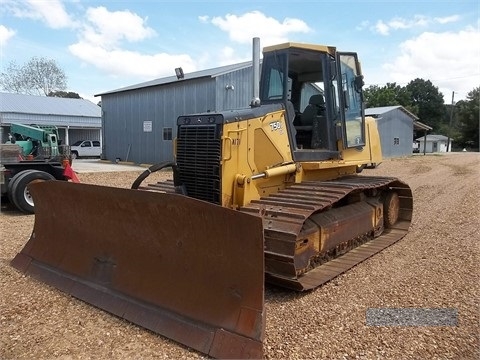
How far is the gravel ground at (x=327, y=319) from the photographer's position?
3389 millimetres

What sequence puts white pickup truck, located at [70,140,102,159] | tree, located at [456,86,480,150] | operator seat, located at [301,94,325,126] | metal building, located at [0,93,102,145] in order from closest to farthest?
operator seat, located at [301,94,325,126] < white pickup truck, located at [70,140,102,159] < metal building, located at [0,93,102,145] < tree, located at [456,86,480,150]

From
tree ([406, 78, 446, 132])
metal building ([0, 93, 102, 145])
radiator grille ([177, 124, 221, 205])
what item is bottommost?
radiator grille ([177, 124, 221, 205])

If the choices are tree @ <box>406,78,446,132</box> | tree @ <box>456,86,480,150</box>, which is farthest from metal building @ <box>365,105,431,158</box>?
tree @ <box>406,78,446,132</box>

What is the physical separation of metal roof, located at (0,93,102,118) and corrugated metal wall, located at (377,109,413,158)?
926 inches

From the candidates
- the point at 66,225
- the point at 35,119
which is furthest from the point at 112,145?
the point at 66,225

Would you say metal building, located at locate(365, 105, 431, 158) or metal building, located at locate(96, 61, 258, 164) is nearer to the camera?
metal building, located at locate(96, 61, 258, 164)

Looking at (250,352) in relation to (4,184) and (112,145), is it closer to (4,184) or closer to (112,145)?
(4,184)

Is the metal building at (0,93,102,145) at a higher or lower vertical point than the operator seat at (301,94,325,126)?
higher

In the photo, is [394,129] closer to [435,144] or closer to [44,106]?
[44,106]

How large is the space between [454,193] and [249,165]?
29.9 feet

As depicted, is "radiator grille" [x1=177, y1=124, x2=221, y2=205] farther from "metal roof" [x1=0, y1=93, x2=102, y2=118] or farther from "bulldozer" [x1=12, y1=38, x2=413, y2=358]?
"metal roof" [x1=0, y1=93, x2=102, y2=118]

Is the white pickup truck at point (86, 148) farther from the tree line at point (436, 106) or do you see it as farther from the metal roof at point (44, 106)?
the tree line at point (436, 106)

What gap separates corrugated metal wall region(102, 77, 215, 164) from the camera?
20688mm

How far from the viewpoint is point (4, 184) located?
963 centimetres
